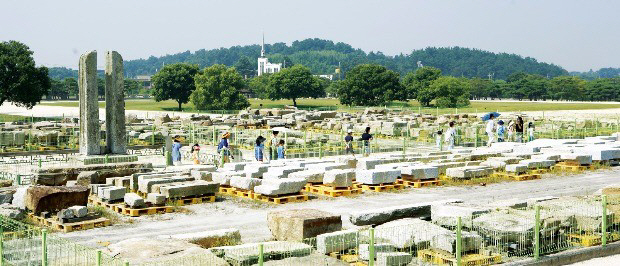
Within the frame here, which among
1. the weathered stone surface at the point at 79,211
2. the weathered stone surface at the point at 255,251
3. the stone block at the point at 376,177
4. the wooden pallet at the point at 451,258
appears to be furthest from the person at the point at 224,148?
the wooden pallet at the point at 451,258

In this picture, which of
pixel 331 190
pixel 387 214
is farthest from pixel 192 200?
pixel 387 214

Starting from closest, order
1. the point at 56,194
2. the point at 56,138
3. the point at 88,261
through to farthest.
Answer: the point at 88,261
the point at 56,194
the point at 56,138

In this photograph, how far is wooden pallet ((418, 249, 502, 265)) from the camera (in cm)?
1410

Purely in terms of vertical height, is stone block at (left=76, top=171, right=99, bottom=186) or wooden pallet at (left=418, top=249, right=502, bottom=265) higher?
stone block at (left=76, top=171, right=99, bottom=186)

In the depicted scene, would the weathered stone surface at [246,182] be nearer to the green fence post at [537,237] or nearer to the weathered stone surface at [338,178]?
the weathered stone surface at [338,178]

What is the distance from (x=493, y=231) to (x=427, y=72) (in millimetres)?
98153

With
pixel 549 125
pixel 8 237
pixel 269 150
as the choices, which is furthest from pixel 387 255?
pixel 549 125

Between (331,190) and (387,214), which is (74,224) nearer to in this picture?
(387,214)

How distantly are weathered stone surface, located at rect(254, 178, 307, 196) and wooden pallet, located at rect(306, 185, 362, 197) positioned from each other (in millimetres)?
1071

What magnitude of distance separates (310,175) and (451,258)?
10482 mm

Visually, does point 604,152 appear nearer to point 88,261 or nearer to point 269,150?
point 269,150

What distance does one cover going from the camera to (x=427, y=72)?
366ft

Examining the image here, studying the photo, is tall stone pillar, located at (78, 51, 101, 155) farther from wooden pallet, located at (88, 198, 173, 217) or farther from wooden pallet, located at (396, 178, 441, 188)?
wooden pallet, located at (396, 178, 441, 188)

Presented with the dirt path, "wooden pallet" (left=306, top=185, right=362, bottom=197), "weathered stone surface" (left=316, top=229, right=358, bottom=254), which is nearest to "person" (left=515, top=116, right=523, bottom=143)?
the dirt path
